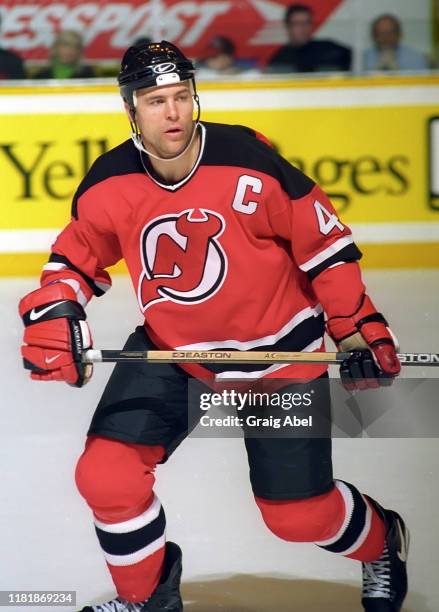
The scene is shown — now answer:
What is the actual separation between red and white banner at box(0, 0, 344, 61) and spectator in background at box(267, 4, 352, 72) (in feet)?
0.14

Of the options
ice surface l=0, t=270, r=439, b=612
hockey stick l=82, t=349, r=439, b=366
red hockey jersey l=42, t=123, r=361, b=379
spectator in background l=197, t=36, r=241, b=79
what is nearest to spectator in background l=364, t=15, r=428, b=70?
spectator in background l=197, t=36, r=241, b=79

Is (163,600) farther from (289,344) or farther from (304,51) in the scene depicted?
(304,51)

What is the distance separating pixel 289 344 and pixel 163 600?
1.77ft

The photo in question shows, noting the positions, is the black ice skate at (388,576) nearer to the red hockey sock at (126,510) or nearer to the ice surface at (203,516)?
the ice surface at (203,516)

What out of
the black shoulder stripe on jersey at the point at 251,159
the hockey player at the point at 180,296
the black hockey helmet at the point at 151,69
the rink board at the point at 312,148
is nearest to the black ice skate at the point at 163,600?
the hockey player at the point at 180,296

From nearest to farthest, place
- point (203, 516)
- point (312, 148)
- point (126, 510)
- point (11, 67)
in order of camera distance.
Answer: point (126, 510), point (203, 516), point (312, 148), point (11, 67)

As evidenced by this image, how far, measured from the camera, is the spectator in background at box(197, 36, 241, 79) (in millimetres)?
5593

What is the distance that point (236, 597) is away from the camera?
2590 millimetres

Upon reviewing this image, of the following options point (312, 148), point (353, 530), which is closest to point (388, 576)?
point (353, 530)

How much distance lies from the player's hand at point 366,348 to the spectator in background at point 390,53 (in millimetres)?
3334

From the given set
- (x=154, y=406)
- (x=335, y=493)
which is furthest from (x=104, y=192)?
(x=335, y=493)

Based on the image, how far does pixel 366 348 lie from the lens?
2385mm

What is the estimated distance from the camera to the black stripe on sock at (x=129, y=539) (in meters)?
2.36

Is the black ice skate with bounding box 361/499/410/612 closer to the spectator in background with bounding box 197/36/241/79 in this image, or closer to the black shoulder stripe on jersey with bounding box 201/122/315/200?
the black shoulder stripe on jersey with bounding box 201/122/315/200
